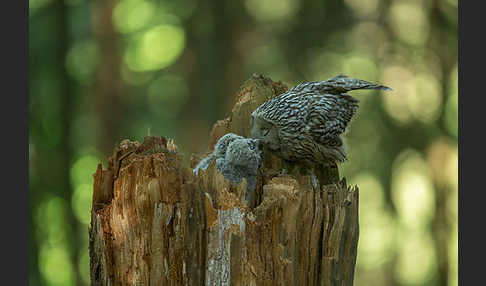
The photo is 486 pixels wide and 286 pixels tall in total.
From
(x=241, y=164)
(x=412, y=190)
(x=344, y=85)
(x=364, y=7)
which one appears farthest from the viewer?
(x=412, y=190)

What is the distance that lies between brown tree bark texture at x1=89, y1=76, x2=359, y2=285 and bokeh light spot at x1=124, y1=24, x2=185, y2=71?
1.41 meters

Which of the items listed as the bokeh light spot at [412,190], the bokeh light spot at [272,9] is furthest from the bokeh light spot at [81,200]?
the bokeh light spot at [412,190]

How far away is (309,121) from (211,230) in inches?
17.5

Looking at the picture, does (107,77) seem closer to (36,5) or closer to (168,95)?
(168,95)

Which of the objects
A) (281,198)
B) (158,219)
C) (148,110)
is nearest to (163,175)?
(158,219)

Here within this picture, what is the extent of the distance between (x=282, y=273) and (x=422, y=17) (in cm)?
202

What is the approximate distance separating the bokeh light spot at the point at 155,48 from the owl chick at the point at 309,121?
50.1 inches

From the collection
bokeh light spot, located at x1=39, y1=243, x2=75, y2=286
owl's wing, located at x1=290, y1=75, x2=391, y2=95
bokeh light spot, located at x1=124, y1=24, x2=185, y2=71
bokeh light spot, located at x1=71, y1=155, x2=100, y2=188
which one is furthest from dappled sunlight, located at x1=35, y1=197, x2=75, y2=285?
owl's wing, located at x1=290, y1=75, x2=391, y2=95

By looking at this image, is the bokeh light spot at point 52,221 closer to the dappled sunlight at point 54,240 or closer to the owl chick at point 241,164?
the dappled sunlight at point 54,240

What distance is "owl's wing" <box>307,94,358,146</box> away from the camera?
139cm

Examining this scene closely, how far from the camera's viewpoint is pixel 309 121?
1.39 metres

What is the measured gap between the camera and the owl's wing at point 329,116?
1.39 m

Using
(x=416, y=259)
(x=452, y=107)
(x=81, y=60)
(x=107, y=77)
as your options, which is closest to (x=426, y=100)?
(x=452, y=107)

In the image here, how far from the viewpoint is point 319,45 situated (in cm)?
261
